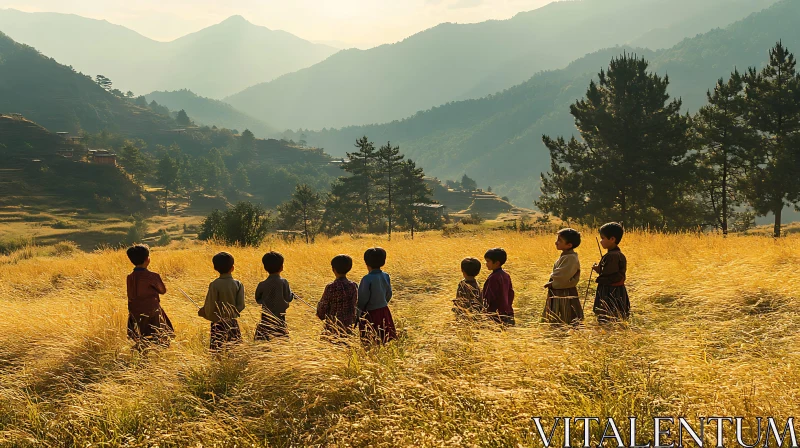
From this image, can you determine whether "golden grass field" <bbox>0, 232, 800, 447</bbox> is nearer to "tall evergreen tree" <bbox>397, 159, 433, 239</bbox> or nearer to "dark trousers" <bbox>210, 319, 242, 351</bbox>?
"dark trousers" <bbox>210, 319, 242, 351</bbox>

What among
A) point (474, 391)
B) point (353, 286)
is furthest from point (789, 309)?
point (353, 286)

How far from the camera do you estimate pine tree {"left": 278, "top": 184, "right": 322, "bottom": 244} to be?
6351 centimetres

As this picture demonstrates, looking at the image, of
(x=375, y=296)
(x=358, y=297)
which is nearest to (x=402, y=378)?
(x=375, y=296)

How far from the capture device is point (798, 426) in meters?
3.14

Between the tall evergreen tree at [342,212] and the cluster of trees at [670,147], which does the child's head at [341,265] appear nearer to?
the cluster of trees at [670,147]

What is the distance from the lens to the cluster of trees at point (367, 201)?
61.1m

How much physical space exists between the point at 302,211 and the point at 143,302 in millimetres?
64400

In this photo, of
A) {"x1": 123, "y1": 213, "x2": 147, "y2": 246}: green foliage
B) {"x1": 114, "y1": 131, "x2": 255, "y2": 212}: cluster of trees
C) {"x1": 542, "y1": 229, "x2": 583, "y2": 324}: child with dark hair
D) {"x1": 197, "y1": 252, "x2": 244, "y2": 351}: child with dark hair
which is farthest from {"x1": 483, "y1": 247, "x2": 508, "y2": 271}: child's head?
{"x1": 114, "y1": 131, "x2": 255, "y2": 212}: cluster of trees

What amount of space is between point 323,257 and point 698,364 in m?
10.5

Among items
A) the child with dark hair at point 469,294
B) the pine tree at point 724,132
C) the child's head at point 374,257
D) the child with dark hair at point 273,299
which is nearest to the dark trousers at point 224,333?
the child with dark hair at point 273,299

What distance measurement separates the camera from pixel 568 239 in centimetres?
586

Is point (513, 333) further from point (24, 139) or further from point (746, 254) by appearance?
point (24, 139)

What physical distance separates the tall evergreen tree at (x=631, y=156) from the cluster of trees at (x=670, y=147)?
6cm

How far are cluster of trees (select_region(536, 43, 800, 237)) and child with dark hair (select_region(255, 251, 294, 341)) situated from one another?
28.5 metres
